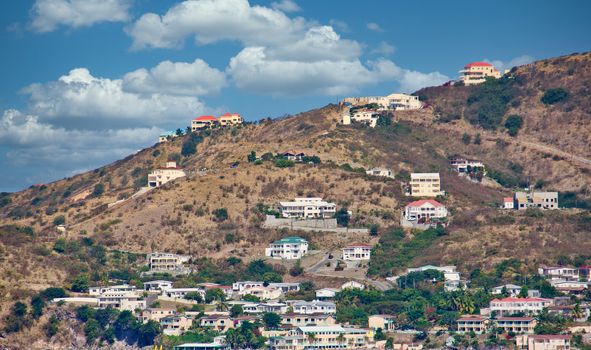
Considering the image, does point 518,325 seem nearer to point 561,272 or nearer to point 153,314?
point 561,272

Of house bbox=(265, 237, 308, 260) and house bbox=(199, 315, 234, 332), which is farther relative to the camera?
house bbox=(265, 237, 308, 260)

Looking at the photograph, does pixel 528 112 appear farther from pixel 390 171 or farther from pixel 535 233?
pixel 535 233

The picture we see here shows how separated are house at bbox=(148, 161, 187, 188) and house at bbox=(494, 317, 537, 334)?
63171 mm

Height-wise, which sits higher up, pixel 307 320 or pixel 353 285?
pixel 353 285

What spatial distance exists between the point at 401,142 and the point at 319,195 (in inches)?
1044

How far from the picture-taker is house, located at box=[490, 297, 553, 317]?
11869 centimetres

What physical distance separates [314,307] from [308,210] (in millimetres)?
31508

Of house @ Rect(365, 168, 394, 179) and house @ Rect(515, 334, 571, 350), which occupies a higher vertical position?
house @ Rect(365, 168, 394, 179)

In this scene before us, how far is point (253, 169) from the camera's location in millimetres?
163625

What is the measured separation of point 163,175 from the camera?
170500 millimetres

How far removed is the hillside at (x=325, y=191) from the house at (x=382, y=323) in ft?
60.1

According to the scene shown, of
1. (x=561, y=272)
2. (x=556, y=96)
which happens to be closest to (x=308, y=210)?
(x=561, y=272)

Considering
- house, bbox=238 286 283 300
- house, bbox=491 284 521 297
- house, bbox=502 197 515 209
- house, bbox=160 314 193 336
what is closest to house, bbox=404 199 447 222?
house, bbox=502 197 515 209

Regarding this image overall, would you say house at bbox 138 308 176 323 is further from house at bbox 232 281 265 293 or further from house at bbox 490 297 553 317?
house at bbox 490 297 553 317
